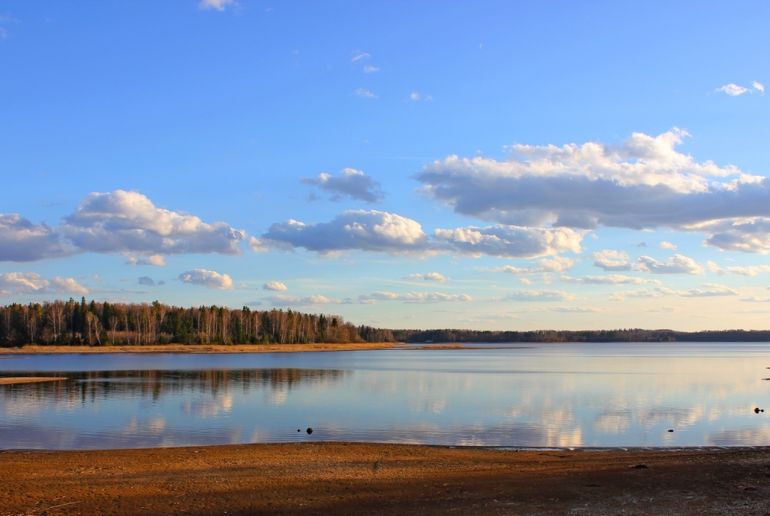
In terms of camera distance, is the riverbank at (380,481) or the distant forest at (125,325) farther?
the distant forest at (125,325)

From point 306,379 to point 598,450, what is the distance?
135 feet

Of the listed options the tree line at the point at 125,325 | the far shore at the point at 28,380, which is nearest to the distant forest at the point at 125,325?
the tree line at the point at 125,325

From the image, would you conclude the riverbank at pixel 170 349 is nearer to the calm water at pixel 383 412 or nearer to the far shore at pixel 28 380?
the far shore at pixel 28 380

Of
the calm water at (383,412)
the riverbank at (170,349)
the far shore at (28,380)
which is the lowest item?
the riverbank at (170,349)

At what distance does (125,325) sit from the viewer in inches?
6009

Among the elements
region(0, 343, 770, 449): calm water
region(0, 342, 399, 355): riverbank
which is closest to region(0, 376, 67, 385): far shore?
region(0, 343, 770, 449): calm water

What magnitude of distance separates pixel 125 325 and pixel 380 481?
145 metres

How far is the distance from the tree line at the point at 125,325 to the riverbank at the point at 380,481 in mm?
131754

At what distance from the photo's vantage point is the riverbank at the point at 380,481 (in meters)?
15.0

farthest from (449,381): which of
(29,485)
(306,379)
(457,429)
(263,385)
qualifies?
(29,485)

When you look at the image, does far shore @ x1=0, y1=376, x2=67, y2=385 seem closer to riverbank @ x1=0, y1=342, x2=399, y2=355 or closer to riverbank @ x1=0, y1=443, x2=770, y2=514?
riverbank @ x1=0, y1=443, x2=770, y2=514

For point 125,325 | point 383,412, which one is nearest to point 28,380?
point 383,412

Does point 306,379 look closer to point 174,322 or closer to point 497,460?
point 497,460

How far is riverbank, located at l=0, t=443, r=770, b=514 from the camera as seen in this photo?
1495 centimetres
